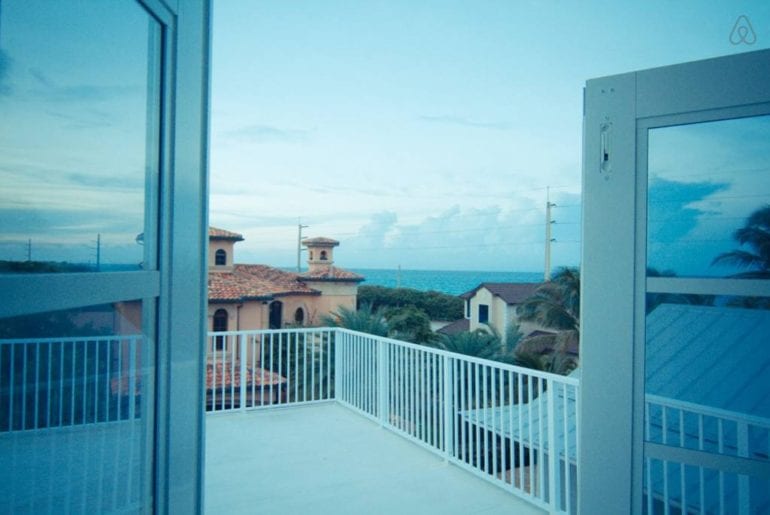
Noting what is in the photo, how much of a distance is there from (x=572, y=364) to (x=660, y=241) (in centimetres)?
1623

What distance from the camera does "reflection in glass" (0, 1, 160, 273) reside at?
496mm

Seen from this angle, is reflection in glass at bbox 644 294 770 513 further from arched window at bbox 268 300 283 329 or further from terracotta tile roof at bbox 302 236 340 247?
terracotta tile roof at bbox 302 236 340 247

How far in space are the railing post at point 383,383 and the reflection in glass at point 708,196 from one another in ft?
13.1

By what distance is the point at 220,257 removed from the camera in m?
20.2

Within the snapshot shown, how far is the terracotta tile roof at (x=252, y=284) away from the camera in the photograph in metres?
18.5

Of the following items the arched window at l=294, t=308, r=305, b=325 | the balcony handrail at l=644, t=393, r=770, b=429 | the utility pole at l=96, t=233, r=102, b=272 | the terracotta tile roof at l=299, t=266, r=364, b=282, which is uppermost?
the utility pole at l=96, t=233, r=102, b=272

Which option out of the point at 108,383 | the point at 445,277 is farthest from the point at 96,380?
the point at 445,277

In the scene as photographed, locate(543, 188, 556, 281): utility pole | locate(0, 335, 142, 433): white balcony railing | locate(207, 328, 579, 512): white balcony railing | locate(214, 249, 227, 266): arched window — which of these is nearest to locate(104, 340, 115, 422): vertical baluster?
locate(0, 335, 142, 433): white balcony railing

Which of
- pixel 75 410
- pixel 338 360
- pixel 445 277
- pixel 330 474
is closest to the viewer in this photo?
pixel 75 410

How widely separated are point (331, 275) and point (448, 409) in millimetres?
20161

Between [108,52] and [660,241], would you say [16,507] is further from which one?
[660,241]

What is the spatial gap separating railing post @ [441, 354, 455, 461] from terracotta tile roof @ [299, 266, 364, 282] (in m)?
19.6

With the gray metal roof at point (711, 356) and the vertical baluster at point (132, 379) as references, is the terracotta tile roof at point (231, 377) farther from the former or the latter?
the gray metal roof at point (711, 356)

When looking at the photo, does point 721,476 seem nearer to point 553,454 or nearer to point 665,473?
point 665,473
